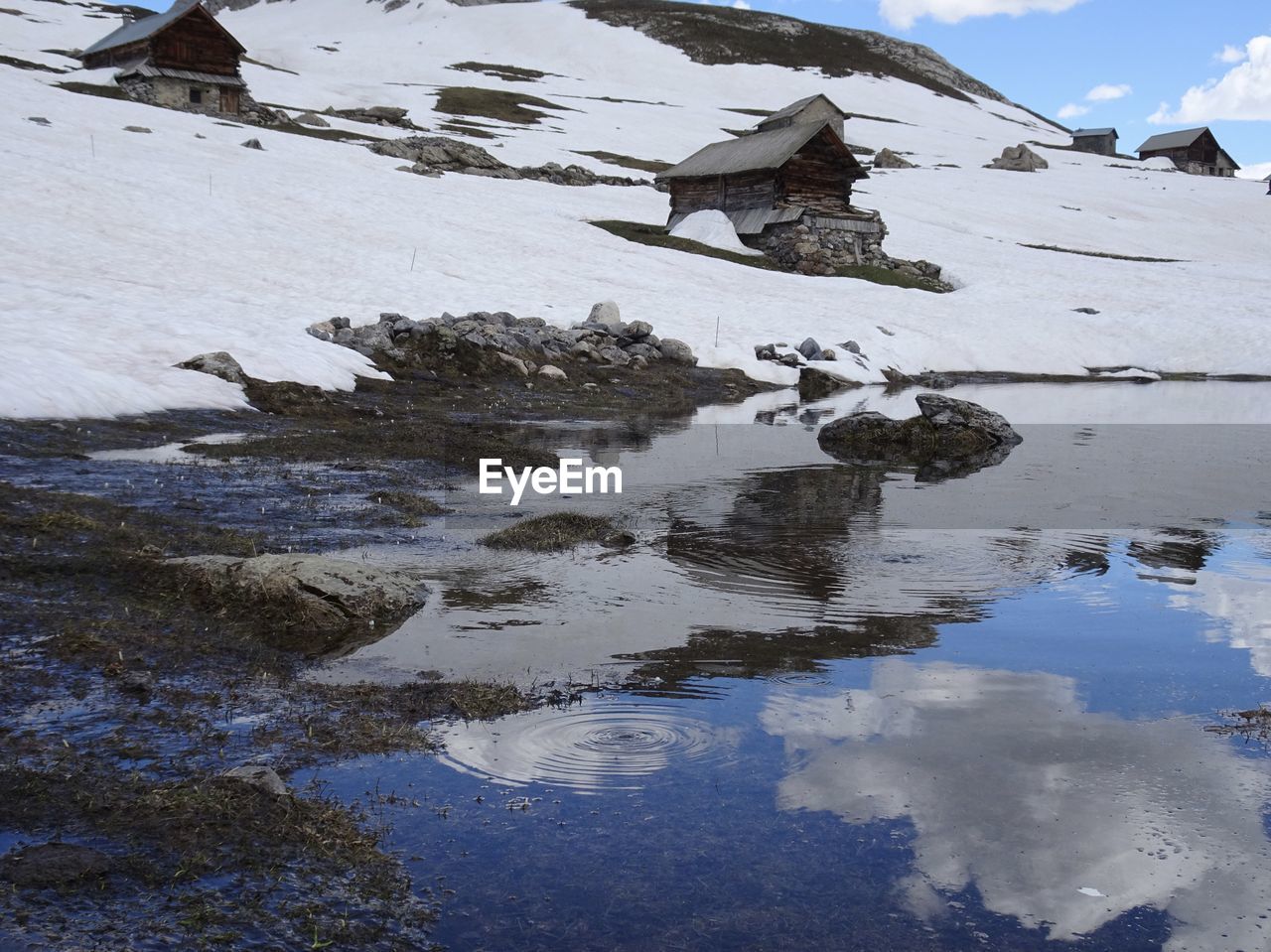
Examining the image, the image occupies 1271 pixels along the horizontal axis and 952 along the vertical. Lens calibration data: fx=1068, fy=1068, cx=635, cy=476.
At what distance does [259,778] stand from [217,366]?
609 inches

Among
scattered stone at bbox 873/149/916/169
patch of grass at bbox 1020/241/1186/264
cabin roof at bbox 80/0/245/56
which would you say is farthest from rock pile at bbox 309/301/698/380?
scattered stone at bbox 873/149/916/169

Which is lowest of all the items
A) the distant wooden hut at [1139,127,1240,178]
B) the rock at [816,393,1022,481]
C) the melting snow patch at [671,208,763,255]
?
the rock at [816,393,1022,481]

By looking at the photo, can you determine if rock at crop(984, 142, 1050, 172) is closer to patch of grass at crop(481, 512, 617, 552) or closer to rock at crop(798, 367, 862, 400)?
rock at crop(798, 367, 862, 400)

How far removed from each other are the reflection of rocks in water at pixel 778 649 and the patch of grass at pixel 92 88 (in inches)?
2628

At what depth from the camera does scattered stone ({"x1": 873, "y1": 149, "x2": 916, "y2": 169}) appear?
87.5 meters

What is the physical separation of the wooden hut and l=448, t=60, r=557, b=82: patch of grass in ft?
148

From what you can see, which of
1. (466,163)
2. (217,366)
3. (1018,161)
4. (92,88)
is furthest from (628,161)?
(217,366)

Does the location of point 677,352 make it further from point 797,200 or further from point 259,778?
point 259,778

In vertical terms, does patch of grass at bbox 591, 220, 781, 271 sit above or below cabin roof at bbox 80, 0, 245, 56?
below

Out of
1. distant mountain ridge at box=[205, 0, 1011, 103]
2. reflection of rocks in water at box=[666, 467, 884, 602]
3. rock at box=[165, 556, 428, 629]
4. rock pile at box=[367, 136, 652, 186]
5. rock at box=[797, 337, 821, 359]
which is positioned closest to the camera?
rock at box=[165, 556, 428, 629]

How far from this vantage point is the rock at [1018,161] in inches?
3681

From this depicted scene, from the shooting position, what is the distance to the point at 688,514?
1335cm

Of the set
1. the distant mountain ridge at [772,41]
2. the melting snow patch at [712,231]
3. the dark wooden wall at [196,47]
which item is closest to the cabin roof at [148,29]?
the dark wooden wall at [196,47]

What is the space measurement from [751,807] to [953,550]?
684 centimetres
